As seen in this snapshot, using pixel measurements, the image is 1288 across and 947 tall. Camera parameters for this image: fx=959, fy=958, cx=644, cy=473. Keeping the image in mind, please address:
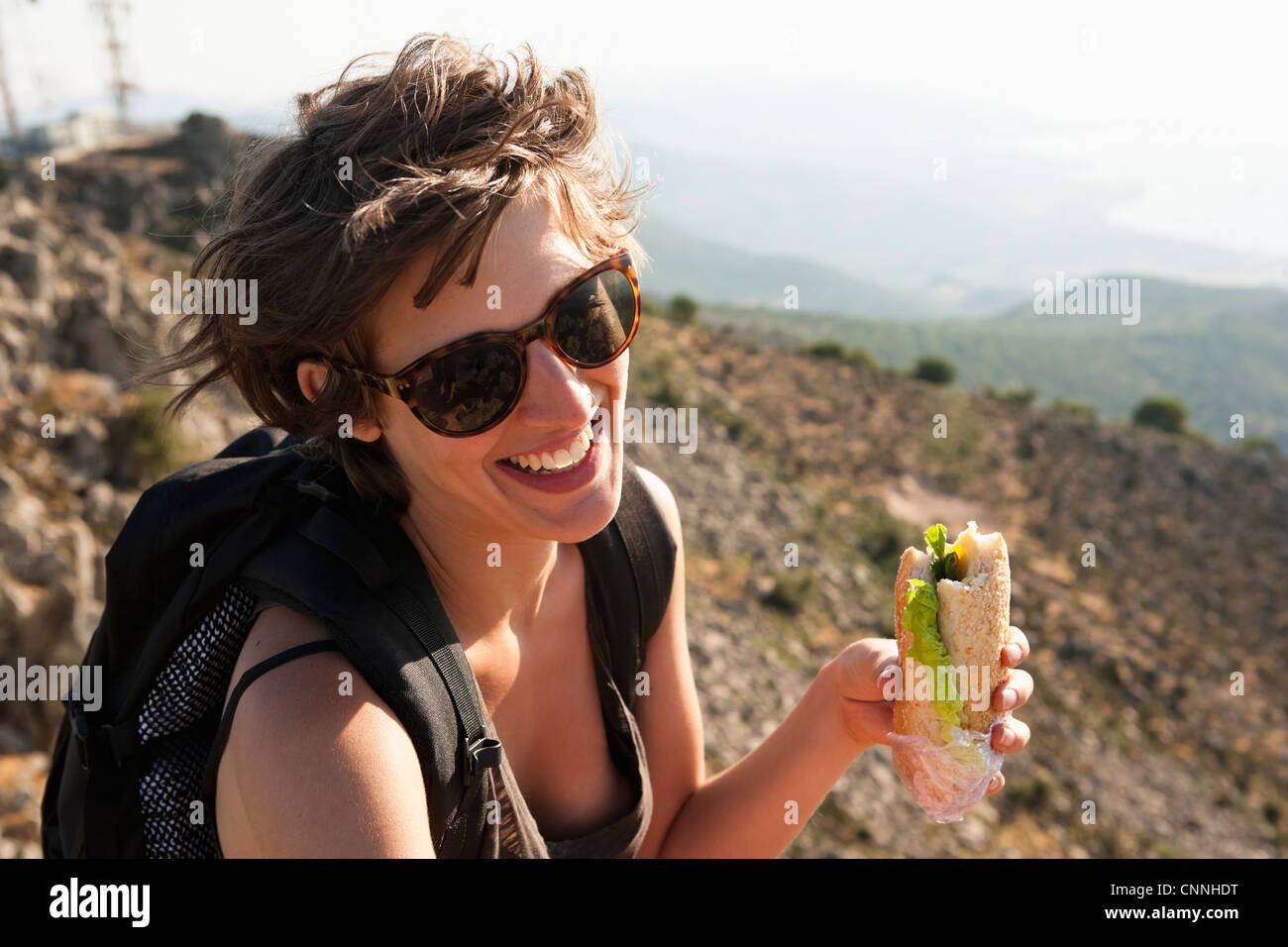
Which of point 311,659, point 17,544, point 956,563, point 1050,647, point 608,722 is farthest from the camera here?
point 1050,647

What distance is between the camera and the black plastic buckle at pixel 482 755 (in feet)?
5.56

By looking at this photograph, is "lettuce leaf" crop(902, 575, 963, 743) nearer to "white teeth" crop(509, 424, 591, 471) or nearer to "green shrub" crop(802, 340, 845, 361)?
"white teeth" crop(509, 424, 591, 471)

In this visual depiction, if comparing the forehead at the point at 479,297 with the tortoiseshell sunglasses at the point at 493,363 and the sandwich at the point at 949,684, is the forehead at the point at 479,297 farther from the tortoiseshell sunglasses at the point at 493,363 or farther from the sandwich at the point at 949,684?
the sandwich at the point at 949,684

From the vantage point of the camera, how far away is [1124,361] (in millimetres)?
148750

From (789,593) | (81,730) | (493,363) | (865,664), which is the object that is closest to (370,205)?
(493,363)

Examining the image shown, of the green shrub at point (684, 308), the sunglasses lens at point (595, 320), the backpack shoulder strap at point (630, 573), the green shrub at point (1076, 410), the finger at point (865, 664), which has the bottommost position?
the finger at point (865, 664)

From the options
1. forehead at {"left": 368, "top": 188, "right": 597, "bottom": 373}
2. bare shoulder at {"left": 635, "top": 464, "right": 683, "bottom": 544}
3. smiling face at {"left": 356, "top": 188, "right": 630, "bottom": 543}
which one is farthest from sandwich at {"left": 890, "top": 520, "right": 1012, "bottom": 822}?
forehead at {"left": 368, "top": 188, "right": 597, "bottom": 373}

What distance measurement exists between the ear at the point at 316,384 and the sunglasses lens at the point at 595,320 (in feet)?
1.43

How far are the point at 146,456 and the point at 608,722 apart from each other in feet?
29.0

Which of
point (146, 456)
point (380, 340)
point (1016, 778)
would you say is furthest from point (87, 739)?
point (1016, 778)

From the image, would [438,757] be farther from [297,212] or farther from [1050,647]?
[1050,647]

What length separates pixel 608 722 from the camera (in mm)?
2275

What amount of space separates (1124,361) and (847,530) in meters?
143

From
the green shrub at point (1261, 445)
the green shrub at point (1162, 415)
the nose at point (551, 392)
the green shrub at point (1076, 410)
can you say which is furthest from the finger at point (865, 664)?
the green shrub at point (1162, 415)
